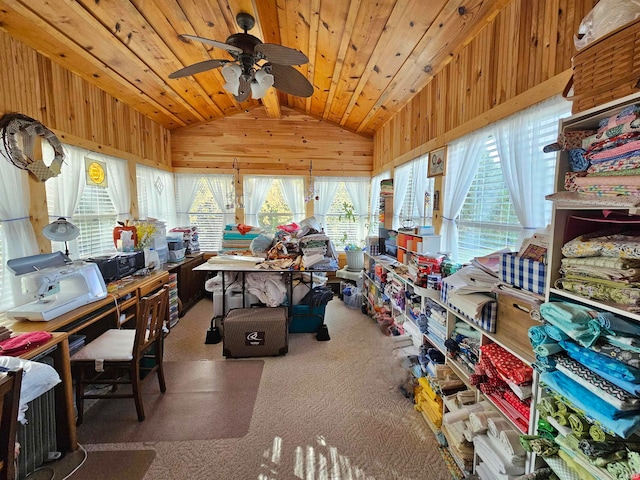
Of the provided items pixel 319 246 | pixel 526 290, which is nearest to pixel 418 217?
pixel 319 246

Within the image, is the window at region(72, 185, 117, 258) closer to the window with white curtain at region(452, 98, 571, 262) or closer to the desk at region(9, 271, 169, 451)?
the desk at region(9, 271, 169, 451)

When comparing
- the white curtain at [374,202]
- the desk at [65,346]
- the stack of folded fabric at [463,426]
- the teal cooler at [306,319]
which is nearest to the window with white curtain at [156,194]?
the desk at [65,346]

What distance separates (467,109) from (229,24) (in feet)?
7.41

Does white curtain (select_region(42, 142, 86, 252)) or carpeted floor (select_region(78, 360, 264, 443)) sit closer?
carpeted floor (select_region(78, 360, 264, 443))

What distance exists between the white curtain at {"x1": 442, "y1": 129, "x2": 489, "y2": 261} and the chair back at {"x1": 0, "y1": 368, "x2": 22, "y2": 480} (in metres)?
2.85

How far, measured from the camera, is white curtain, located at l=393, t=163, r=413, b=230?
3732 mm

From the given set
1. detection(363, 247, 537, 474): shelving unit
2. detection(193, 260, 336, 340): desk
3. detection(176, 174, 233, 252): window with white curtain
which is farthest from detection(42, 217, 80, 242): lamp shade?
detection(363, 247, 537, 474): shelving unit

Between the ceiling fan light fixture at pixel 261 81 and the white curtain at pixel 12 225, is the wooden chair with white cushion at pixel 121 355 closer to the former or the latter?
the white curtain at pixel 12 225

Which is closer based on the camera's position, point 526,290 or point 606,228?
point 606,228

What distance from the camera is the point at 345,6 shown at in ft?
7.26

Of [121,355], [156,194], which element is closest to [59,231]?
[121,355]

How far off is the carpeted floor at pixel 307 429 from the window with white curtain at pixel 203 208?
263cm

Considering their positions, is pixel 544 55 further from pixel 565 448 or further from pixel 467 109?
pixel 565 448

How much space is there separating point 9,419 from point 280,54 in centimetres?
227
